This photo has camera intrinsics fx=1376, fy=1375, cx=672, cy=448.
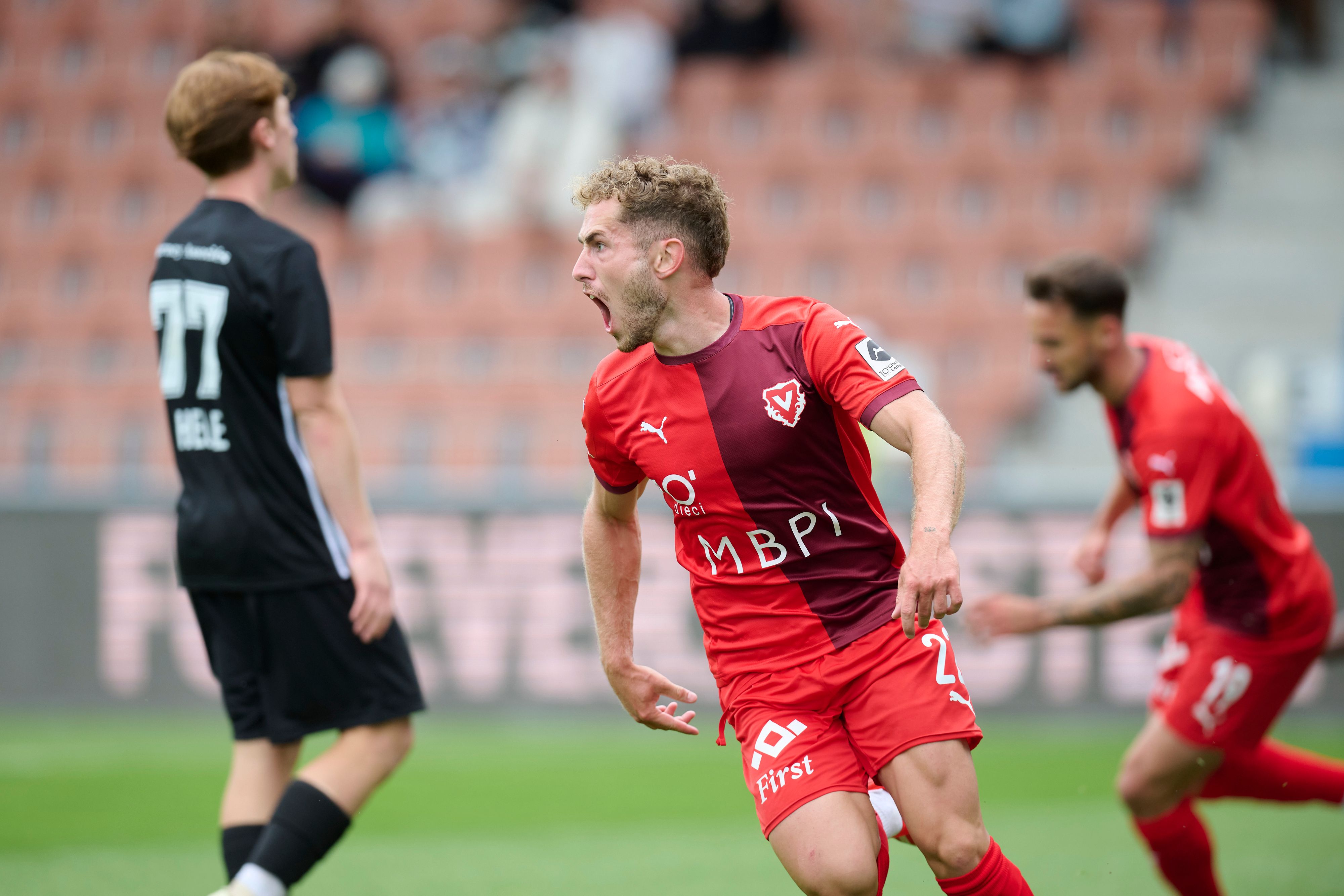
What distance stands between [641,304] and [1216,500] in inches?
94.3

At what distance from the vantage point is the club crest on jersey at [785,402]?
11.4 feet

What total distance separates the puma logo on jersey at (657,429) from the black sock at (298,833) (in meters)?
1.36

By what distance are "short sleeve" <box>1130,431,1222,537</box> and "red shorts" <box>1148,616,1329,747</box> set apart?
56 cm

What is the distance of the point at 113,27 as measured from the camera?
14852mm

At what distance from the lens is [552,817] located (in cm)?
688

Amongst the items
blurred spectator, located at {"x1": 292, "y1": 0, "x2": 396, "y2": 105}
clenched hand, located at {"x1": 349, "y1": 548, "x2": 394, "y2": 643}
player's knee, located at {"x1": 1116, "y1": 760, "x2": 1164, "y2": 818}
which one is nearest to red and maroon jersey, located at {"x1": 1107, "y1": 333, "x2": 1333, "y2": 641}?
player's knee, located at {"x1": 1116, "y1": 760, "x2": 1164, "y2": 818}

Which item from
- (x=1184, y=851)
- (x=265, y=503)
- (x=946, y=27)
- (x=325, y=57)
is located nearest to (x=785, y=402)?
(x=265, y=503)

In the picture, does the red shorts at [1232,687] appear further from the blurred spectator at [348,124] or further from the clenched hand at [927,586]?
the blurred spectator at [348,124]

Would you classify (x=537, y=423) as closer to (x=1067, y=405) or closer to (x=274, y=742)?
(x=1067, y=405)

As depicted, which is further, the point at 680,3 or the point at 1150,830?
the point at 680,3

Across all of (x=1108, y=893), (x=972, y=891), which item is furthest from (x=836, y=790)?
(x=1108, y=893)

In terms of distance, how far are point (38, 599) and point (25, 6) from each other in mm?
8469

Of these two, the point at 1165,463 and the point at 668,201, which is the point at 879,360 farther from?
the point at 1165,463

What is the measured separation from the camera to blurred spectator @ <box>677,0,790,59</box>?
1368cm
